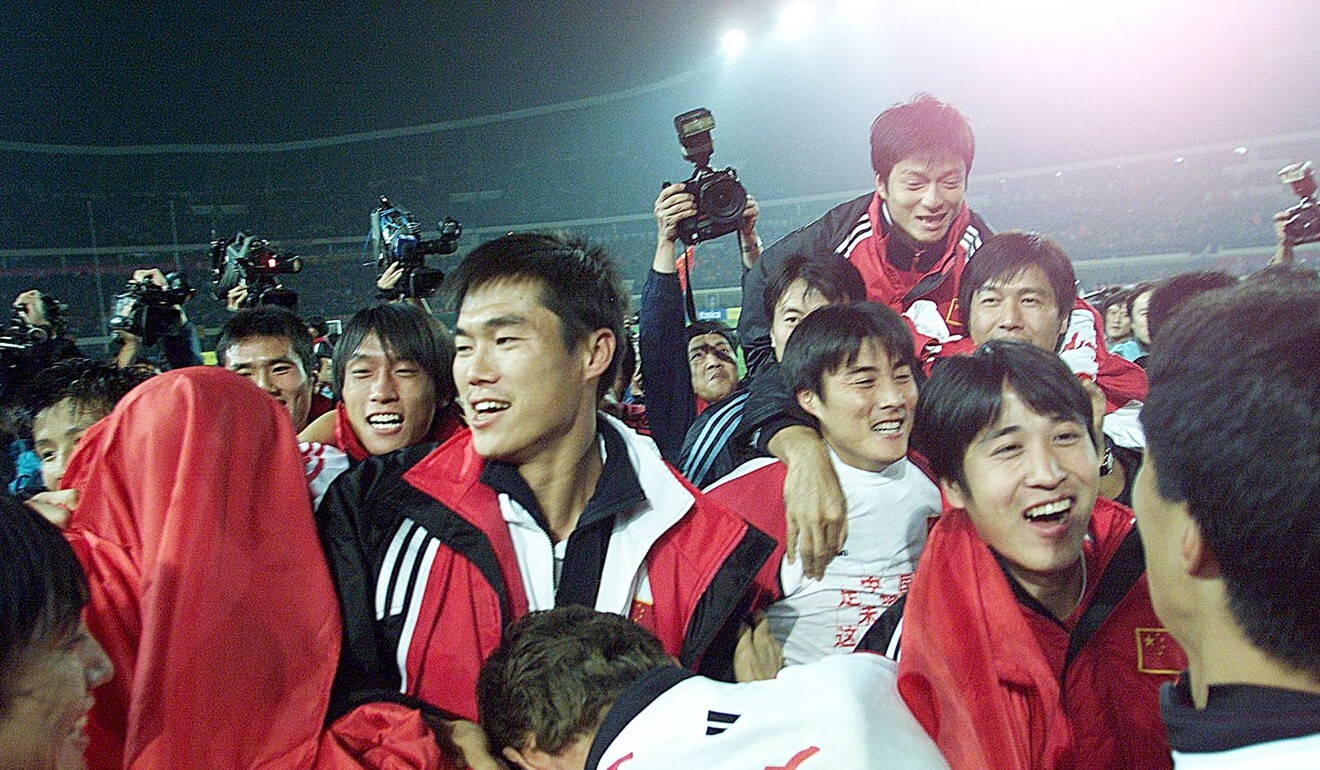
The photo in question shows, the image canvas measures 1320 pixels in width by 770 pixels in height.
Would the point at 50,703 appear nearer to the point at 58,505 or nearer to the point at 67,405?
the point at 58,505

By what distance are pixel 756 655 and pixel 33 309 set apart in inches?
135

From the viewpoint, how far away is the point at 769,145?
41.2 feet

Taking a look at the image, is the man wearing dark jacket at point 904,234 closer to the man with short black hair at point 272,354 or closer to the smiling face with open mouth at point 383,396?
the smiling face with open mouth at point 383,396

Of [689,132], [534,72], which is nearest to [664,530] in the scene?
[689,132]

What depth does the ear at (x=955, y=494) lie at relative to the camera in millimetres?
1207

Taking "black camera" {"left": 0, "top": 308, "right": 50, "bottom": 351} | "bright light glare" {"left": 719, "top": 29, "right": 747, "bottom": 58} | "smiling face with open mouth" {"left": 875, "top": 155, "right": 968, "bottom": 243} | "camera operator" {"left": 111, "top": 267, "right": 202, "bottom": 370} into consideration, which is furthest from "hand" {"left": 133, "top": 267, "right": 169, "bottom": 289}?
"bright light glare" {"left": 719, "top": 29, "right": 747, "bottom": 58}

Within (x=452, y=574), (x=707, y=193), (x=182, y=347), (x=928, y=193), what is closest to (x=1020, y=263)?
(x=928, y=193)

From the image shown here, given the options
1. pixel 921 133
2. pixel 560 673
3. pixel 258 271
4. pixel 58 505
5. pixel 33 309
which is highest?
pixel 921 133

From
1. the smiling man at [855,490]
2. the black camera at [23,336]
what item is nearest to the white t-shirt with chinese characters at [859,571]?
the smiling man at [855,490]

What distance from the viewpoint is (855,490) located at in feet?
4.81

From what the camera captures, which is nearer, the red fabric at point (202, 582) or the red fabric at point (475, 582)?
the red fabric at point (202, 582)

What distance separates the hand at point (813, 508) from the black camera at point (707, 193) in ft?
1.96

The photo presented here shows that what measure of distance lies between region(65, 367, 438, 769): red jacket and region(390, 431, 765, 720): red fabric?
0.12 metres

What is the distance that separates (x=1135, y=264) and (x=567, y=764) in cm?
1054
